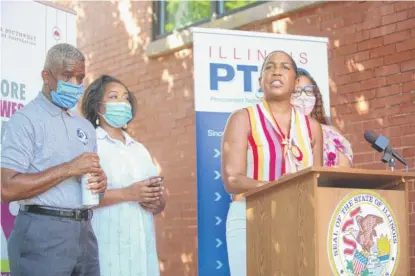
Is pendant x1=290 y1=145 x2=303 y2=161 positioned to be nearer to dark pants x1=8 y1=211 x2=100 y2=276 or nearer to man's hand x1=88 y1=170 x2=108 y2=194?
man's hand x1=88 y1=170 x2=108 y2=194

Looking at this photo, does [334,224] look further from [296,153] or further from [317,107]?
[317,107]

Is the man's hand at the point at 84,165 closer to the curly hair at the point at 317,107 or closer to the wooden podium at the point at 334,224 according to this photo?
the wooden podium at the point at 334,224

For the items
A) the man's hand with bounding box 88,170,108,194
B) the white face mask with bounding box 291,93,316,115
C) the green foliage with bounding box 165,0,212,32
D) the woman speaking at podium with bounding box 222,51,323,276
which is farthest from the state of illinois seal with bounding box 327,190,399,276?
the green foliage with bounding box 165,0,212,32

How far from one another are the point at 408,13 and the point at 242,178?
9.63 feet

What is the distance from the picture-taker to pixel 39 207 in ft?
12.9

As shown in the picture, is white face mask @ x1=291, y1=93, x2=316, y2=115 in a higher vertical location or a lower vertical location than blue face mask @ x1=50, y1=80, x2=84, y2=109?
higher

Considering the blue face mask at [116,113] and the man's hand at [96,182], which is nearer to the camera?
the man's hand at [96,182]

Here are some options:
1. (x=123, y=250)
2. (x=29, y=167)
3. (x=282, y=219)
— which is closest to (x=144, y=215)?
(x=123, y=250)

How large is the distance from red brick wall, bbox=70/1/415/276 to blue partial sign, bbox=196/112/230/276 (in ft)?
6.07

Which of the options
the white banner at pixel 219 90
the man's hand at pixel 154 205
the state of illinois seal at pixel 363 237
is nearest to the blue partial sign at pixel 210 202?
the white banner at pixel 219 90

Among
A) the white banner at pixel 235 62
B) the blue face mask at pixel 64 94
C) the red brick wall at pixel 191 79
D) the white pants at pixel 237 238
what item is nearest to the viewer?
the blue face mask at pixel 64 94

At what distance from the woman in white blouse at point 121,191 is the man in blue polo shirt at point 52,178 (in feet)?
1.62

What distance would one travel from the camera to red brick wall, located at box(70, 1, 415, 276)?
6.49m

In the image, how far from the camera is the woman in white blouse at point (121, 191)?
15.2 feet
